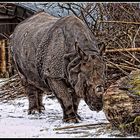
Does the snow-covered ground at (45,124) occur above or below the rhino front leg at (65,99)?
below

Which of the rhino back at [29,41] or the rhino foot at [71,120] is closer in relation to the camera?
the rhino foot at [71,120]

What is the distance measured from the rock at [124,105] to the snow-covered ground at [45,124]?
0.43 ft

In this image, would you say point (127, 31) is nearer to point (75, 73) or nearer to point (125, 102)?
point (75, 73)

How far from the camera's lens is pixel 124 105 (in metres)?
6.04

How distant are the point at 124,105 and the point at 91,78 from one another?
0.59 meters

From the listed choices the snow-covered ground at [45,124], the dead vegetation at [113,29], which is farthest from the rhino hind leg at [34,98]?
the dead vegetation at [113,29]

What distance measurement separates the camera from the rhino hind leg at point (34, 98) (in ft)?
28.8

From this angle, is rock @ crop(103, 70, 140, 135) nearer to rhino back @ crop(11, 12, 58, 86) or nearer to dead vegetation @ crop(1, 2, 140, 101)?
rhino back @ crop(11, 12, 58, 86)

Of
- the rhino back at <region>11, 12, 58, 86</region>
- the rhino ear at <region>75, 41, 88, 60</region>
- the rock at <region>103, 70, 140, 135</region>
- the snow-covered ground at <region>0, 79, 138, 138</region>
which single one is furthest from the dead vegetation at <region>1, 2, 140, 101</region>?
the rock at <region>103, 70, 140, 135</region>

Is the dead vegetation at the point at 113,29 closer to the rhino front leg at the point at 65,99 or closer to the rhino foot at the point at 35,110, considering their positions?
the rhino foot at the point at 35,110

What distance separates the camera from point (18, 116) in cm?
823

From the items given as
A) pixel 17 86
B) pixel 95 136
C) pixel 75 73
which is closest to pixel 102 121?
pixel 75 73

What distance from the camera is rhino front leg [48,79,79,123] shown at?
278 inches

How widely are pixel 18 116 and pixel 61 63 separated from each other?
1.52m
